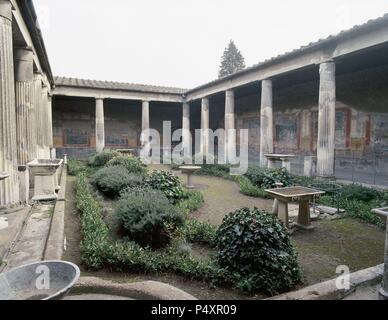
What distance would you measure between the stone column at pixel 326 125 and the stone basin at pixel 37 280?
8.75m

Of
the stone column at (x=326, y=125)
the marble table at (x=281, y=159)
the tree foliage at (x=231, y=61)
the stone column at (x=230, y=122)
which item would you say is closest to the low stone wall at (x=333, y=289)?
the stone column at (x=326, y=125)

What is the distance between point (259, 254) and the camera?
11.5 ft

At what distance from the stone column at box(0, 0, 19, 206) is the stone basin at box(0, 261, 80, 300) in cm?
381

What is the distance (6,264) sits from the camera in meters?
3.43

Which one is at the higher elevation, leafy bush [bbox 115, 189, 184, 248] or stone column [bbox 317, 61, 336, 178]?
stone column [bbox 317, 61, 336, 178]

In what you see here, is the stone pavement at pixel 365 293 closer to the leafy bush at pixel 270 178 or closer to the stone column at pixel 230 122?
the leafy bush at pixel 270 178

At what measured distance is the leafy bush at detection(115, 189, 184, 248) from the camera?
454cm

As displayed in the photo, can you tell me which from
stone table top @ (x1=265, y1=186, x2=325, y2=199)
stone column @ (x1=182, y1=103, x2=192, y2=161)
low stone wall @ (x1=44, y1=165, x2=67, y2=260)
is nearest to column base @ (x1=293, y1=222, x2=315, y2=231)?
stone table top @ (x1=265, y1=186, x2=325, y2=199)

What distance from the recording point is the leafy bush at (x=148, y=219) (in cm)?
454

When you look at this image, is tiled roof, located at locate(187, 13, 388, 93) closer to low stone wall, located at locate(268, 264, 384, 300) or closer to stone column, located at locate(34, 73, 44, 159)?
low stone wall, located at locate(268, 264, 384, 300)
